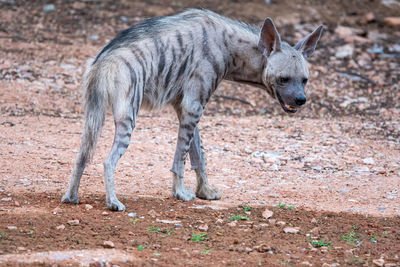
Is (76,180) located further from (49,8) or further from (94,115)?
(49,8)

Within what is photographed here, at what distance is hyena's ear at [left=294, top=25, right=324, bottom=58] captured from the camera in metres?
5.86

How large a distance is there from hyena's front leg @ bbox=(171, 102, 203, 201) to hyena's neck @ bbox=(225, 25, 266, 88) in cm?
58

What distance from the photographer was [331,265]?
407cm

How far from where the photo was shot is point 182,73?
18.0 feet

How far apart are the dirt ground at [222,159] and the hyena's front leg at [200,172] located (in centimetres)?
13

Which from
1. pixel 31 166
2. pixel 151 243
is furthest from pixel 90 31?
pixel 151 243

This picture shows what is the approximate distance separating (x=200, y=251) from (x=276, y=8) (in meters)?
10.6

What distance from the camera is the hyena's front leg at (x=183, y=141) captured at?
5543 millimetres

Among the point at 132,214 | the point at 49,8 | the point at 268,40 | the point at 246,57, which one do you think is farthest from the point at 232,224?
the point at 49,8

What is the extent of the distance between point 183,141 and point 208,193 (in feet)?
1.92

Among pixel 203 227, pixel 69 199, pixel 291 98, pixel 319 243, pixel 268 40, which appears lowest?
pixel 69 199

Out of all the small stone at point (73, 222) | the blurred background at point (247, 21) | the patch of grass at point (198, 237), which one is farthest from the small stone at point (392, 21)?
the small stone at point (73, 222)

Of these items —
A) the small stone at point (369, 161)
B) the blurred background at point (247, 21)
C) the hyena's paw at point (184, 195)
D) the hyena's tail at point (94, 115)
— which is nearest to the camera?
the hyena's tail at point (94, 115)

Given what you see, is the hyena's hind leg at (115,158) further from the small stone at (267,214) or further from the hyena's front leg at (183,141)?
the small stone at (267,214)
